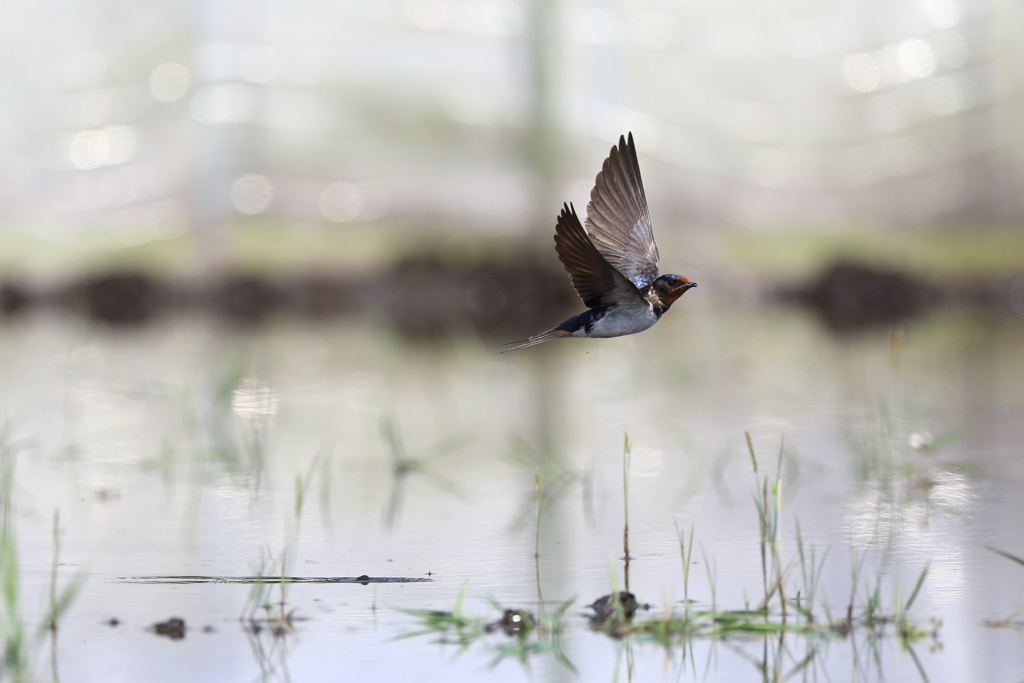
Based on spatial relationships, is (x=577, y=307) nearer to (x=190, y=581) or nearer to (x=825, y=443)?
(x=825, y=443)

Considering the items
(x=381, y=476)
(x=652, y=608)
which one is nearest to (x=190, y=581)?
(x=652, y=608)

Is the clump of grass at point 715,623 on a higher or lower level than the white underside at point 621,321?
lower

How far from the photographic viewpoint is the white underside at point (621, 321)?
314cm

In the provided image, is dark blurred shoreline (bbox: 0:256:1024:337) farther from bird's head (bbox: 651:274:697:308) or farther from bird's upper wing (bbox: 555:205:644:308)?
bird's upper wing (bbox: 555:205:644:308)

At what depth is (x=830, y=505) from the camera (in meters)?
3.88

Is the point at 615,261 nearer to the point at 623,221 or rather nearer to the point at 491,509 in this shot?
the point at 623,221

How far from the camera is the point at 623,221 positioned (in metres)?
3.85

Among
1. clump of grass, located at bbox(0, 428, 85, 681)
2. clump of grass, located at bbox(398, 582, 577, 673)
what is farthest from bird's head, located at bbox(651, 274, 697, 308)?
clump of grass, located at bbox(0, 428, 85, 681)

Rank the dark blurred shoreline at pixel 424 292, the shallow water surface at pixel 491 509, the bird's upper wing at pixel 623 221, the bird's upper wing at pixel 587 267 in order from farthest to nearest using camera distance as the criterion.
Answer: the dark blurred shoreline at pixel 424 292
the bird's upper wing at pixel 623 221
the bird's upper wing at pixel 587 267
the shallow water surface at pixel 491 509

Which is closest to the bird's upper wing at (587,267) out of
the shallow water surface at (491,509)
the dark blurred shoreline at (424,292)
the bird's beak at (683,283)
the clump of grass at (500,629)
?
the bird's beak at (683,283)

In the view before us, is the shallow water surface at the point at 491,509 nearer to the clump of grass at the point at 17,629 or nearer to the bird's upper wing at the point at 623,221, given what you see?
the clump of grass at the point at 17,629

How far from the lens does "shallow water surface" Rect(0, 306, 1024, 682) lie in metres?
2.59

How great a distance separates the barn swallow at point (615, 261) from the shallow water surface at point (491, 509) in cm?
39

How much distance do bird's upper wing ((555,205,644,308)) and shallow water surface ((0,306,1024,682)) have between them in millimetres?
426
